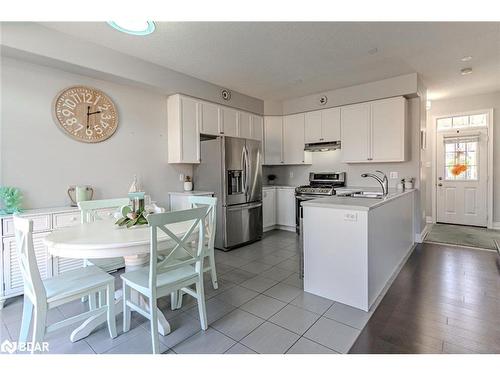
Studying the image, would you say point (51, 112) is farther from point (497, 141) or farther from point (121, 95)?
point (497, 141)

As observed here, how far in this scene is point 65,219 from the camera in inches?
107

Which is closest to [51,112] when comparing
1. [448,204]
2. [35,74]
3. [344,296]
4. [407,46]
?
[35,74]

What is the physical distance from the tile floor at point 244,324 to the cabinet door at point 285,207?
2216 mm

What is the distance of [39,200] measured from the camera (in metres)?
2.85

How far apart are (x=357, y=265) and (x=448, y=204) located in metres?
4.65

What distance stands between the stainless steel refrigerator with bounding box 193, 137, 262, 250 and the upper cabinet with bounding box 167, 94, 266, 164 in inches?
7.6

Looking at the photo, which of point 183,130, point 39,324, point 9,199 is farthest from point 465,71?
point 9,199

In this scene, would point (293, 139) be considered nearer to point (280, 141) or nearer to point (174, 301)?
point (280, 141)

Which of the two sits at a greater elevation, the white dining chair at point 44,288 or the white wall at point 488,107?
the white wall at point 488,107

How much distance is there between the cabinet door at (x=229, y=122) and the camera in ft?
14.6

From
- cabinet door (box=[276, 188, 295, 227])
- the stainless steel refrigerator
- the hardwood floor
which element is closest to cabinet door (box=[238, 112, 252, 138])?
the stainless steel refrigerator

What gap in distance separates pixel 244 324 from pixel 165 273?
73cm

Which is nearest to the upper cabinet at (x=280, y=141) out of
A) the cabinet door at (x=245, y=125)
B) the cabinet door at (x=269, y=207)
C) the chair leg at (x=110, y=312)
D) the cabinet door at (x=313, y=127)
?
the cabinet door at (x=313, y=127)

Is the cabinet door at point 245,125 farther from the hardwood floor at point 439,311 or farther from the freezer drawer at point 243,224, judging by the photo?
the hardwood floor at point 439,311
